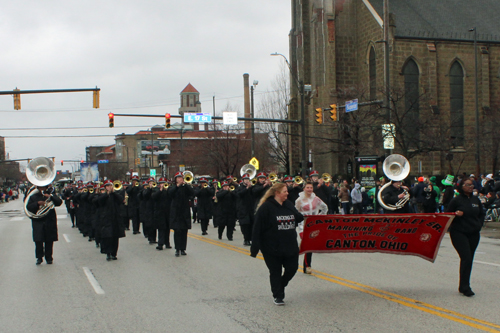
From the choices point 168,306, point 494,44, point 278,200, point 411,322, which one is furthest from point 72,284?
point 494,44

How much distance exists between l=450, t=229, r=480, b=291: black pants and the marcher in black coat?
8092mm

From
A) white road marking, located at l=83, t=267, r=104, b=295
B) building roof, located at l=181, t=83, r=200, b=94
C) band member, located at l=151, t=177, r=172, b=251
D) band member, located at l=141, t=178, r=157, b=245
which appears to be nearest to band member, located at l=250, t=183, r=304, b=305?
white road marking, located at l=83, t=267, r=104, b=295

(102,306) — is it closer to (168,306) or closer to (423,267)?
(168,306)

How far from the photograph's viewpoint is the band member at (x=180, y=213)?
13.0 meters

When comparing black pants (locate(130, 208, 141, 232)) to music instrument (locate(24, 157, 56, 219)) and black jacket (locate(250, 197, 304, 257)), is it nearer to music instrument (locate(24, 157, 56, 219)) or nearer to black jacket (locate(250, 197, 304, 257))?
music instrument (locate(24, 157, 56, 219))

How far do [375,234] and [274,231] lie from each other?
6.97 ft

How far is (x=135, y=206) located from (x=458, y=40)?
34878mm

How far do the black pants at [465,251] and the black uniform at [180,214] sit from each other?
6864 mm

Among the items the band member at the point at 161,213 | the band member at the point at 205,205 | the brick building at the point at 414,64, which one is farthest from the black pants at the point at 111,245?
the brick building at the point at 414,64

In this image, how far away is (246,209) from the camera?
1517 cm

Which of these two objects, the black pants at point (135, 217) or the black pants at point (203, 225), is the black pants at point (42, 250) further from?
the black pants at point (135, 217)

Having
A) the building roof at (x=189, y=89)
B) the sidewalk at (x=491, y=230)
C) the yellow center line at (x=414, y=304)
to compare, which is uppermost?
the building roof at (x=189, y=89)

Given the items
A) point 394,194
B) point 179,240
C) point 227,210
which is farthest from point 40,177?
point 394,194

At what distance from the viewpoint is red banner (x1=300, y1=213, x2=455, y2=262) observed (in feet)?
27.6
